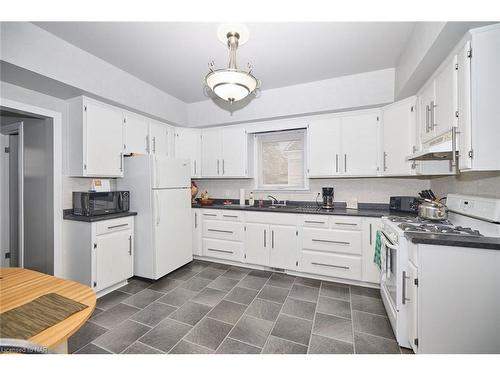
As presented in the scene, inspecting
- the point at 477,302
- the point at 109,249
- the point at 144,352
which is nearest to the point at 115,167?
the point at 109,249

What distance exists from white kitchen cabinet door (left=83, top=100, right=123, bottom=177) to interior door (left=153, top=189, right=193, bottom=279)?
65 cm

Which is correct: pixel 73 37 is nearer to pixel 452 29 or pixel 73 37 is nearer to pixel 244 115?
pixel 244 115

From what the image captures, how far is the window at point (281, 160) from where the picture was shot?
12.0 ft

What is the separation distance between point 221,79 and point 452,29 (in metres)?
1.61

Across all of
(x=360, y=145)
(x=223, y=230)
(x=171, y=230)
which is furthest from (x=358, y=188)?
(x=171, y=230)

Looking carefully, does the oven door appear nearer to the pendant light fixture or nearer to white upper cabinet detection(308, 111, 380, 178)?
white upper cabinet detection(308, 111, 380, 178)

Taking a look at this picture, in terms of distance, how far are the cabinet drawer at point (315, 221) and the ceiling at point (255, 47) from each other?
1.88 metres

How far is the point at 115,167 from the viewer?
2.84m

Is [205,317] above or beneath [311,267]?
beneath

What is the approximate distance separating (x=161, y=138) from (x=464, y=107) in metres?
3.54

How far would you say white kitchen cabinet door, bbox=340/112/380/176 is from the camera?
2887 mm

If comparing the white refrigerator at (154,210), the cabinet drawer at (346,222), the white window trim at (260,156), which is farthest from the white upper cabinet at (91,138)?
the cabinet drawer at (346,222)

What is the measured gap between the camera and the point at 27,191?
8.84 feet

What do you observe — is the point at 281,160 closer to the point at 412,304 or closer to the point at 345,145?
the point at 345,145
